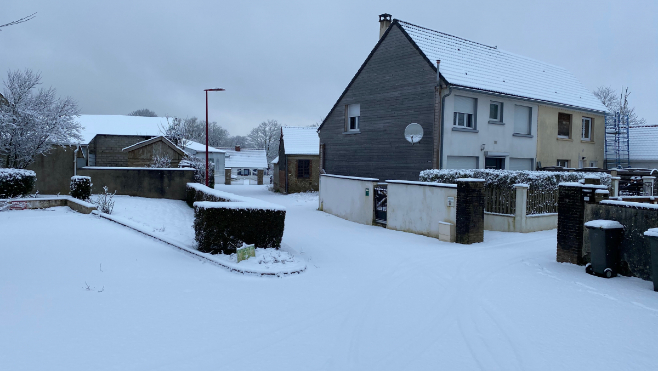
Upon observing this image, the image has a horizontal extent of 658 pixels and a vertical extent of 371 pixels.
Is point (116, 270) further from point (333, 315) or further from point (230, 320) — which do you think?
point (333, 315)

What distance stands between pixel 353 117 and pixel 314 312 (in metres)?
18.7

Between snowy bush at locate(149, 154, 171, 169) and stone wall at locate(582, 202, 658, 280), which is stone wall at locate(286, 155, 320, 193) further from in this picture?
stone wall at locate(582, 202, 658, 280)

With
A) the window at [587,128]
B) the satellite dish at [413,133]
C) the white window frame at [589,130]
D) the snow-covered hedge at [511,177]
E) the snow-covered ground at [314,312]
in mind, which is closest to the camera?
the snow-covered ground at [314,312]

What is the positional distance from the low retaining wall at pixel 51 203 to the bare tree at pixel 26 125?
468 centimetres

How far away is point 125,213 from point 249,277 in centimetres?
889

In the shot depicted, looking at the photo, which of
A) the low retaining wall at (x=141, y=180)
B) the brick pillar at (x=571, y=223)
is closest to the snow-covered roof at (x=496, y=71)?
the brick pillar at (x=571, y=223)

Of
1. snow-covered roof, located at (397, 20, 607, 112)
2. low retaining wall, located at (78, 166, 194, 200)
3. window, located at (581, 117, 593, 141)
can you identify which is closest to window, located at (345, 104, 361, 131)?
snow-covered roof, located at (397, 20, 607, 112)

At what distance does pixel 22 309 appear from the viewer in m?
5.98

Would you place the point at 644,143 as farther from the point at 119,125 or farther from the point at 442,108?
the point at 119,125

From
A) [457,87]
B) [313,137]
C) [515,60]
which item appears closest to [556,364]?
[457,87]

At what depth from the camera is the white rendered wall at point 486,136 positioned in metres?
19.3

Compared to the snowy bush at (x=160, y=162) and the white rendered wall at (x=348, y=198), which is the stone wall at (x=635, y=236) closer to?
the white rendered wall at (x=348, y=198)

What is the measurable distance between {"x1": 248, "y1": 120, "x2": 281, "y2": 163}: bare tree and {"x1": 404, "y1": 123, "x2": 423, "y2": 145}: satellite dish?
89.8 m

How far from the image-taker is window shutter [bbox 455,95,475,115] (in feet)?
64.9
